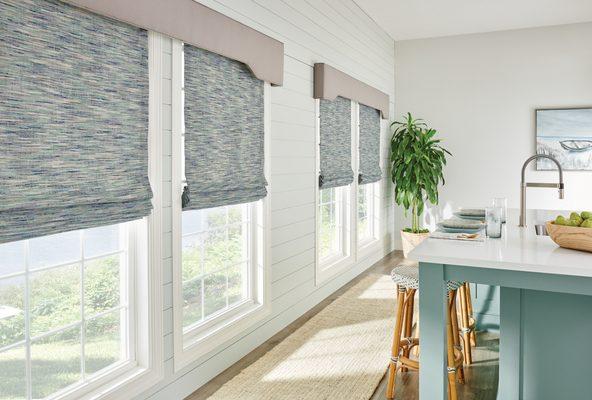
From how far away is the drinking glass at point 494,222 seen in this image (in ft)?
8.11

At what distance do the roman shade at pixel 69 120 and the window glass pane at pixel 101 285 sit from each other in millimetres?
269

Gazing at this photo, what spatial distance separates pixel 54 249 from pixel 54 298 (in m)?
0.20

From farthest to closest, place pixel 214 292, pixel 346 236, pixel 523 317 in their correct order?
1. pixel 346 236
2. pixel 214 292
3. pixel 523 317

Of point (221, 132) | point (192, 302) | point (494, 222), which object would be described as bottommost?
point (192, 302)

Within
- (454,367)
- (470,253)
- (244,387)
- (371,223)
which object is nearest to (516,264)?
(470,253)

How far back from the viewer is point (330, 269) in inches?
184

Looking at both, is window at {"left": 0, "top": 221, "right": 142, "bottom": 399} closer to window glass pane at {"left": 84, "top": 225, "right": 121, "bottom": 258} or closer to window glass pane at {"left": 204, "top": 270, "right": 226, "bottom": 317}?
window glass pane at {"left": 84, "top": 225, "right": 121, "bottom": 258}

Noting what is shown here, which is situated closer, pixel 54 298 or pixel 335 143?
pixel 54 298

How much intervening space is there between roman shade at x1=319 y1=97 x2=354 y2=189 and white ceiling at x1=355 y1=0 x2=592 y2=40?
1332 millimetres

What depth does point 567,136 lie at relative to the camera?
19.7 ft

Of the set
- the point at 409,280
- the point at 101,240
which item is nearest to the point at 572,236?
A: the point at 409,280

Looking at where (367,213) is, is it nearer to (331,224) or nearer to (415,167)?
(415,167)

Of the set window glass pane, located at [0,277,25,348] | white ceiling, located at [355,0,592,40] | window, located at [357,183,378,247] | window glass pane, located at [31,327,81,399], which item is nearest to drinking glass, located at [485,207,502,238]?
window glass pane, located at [31,327,81,399]

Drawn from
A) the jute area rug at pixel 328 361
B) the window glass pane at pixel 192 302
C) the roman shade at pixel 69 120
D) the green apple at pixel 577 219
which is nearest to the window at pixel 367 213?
the jute area rug at pixel 328 361
